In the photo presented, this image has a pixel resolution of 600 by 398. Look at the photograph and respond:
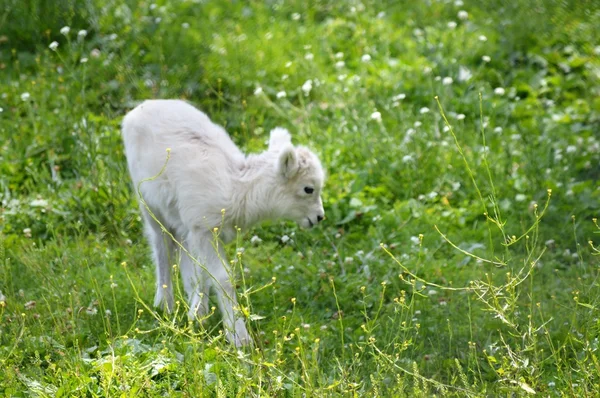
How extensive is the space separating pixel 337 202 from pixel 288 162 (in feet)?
5.67

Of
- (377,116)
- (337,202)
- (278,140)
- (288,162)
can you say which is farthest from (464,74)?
(288,162)

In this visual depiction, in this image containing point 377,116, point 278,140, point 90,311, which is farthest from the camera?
point 377,116

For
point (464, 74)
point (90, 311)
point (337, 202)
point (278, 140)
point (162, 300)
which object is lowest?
point (464, 74)

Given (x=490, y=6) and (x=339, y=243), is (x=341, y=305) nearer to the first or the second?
(x=339, y=243)

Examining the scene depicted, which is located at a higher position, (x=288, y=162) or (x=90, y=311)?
(x=288, y=162)

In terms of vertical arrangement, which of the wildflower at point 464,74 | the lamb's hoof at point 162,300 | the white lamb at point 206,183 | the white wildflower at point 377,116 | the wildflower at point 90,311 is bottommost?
the wildflower at point 464,74

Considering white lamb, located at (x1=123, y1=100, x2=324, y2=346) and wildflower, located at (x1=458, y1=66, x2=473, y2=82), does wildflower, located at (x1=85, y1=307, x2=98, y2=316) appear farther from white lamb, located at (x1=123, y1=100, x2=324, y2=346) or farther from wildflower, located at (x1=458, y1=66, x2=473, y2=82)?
wildflower, located at (x1=458, y1=66, x2=473, y2=82)

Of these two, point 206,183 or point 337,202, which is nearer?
point 206,183

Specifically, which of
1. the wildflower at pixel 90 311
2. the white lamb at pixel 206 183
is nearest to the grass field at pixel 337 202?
the wildflower at pixel 90 311

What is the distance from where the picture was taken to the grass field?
5367mm

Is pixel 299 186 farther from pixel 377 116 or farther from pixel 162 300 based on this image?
pixel 377 116

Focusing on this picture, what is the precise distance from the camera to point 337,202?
8.48m

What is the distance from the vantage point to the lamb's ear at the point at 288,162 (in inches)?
264

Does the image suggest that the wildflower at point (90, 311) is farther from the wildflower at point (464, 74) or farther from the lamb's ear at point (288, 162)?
the wildflower at point (464, 74)
